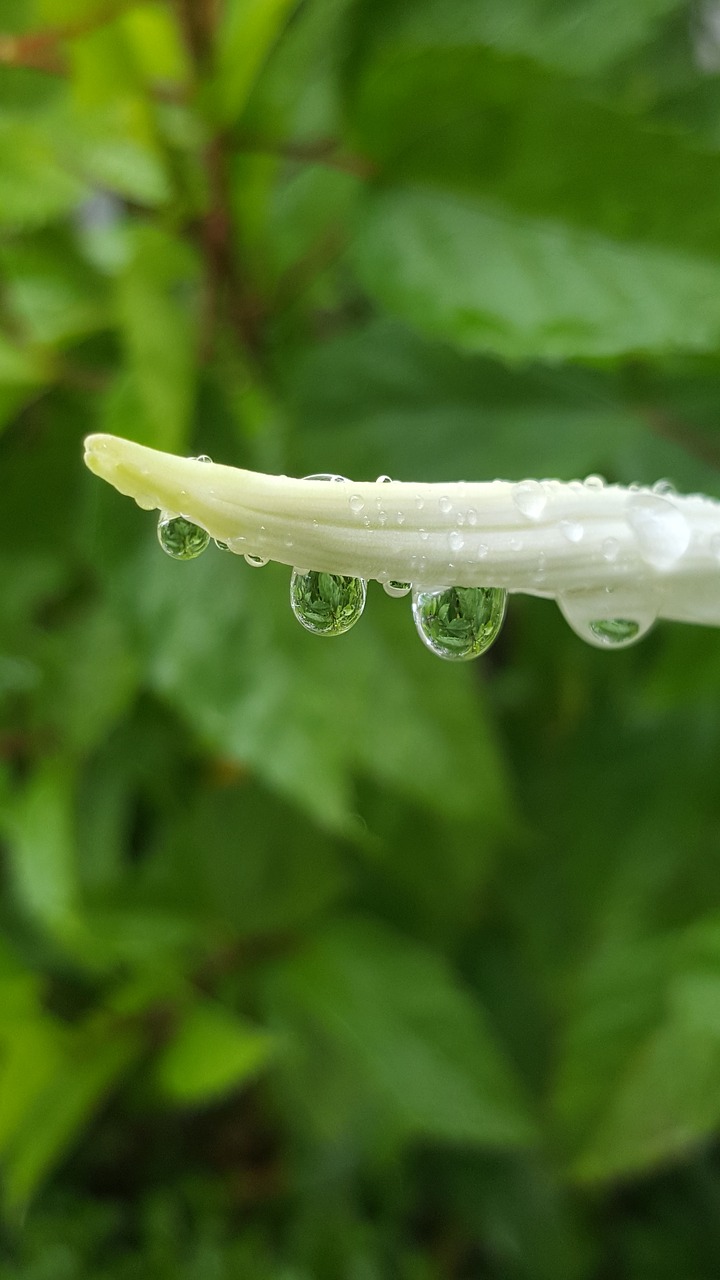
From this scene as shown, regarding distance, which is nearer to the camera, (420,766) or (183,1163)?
(420,766)

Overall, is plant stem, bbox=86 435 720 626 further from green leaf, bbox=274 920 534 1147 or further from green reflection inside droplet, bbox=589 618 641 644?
green leaf, bbox=274 920 534 1147

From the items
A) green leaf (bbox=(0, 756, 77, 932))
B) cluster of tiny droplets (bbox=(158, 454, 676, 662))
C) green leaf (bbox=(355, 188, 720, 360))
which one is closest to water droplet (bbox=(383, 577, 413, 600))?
cluster of tiny droplets (bbox=(158, 454, 676, 662))

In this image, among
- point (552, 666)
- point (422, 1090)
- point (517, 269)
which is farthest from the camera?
point (552, 666)

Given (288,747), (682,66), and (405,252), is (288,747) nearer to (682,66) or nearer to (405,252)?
(405,252)

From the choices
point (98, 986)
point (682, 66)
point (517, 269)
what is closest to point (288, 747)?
point (517, 269)

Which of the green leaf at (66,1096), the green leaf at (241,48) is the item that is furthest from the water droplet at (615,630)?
the green leaf at (66,1096)

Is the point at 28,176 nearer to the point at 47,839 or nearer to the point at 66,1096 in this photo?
the point at 47,839

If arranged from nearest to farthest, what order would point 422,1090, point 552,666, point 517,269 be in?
point 517,269
point 422,1090
point 552,666

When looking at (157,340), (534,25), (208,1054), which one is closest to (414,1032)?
(208,1054)
